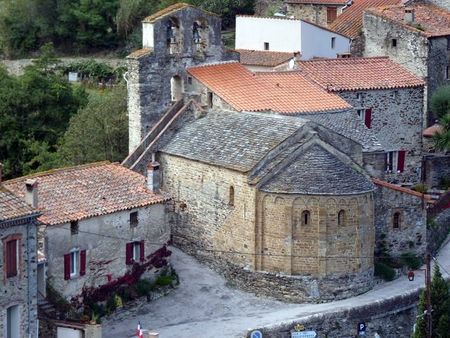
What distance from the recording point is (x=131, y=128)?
58.0 m

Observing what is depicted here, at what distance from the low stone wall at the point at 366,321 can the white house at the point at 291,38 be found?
17.7m

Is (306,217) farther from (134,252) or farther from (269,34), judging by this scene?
(269,34)

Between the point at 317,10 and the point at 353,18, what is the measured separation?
6797mm

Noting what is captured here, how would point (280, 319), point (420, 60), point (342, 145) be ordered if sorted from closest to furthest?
point (280, 319)
point (342, 145)
point (420, 60)

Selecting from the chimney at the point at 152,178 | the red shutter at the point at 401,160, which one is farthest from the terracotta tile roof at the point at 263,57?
the chimney at the point at 152,178

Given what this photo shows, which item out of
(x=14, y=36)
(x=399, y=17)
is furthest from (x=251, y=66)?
(x=14, y=36)

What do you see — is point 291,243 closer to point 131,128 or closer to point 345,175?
point 345,175

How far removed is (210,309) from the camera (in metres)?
50.9

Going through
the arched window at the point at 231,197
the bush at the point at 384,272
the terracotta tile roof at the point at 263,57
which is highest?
the terracotta tile roof at the point at 263,57

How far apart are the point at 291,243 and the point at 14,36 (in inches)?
1755

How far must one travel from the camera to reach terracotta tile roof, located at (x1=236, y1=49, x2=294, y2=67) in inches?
2613

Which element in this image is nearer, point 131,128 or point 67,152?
point 131,128

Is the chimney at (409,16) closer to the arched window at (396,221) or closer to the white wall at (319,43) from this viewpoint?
the white wall at (319,43)

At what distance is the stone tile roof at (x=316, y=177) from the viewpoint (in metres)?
51.0
